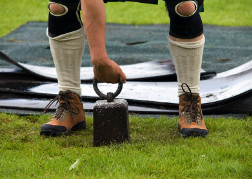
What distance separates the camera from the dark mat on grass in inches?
163

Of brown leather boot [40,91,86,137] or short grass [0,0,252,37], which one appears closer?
brown leather boot [40,91,86,137]

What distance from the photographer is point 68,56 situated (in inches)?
82.0

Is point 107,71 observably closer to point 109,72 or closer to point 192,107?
point 109,72

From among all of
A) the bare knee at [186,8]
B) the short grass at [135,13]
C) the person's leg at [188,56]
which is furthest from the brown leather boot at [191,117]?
the short grass at [135,13]

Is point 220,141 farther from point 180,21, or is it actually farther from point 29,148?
point 29,148

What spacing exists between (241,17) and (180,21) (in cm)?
791

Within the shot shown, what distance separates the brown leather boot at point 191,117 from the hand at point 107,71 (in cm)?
55

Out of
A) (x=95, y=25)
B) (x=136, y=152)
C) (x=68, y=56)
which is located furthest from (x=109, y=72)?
(x=68, y=56)

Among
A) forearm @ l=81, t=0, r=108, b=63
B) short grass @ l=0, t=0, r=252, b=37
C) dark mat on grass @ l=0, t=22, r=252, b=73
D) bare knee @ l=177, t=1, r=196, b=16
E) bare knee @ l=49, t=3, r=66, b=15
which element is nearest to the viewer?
forearm @ l=81, t=0, r=108, b=63

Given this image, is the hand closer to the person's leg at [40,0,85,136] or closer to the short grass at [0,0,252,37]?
the person's leg at [40,0,85,136]

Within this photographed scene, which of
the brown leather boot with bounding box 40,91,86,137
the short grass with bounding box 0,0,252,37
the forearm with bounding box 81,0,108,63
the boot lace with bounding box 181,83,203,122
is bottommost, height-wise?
the short grass with bounding box 0,0,252,37

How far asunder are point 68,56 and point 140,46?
10.4 ft

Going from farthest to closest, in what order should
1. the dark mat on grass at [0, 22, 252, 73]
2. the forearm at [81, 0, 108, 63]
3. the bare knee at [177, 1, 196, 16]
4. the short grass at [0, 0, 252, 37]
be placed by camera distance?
the short grass at [0, 0, 252, 37], the dark mat on grass at [0, 22, 252, 73], the bare knee at [177, 1, 196, 16], the forearm at [81, 0, 108, 63]

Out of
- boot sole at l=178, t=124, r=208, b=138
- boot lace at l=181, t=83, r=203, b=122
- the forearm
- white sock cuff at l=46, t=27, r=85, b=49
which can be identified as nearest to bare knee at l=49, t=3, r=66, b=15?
white sock cuff at l=46, t=27, r=85, b=49
